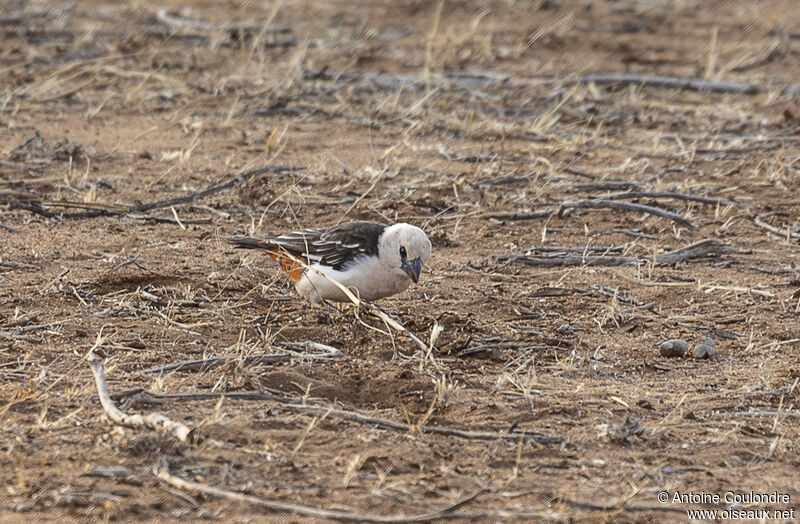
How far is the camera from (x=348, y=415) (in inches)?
150

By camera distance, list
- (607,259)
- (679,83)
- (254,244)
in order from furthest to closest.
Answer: (679,83) → (607,259) → (254,244)

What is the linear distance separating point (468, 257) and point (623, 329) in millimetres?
1288

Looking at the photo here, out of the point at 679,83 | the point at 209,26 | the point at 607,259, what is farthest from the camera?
the point at 209,26

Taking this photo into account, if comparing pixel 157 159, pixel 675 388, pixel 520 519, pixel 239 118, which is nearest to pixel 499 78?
pixel 239 118

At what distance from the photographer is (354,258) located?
16.8ft

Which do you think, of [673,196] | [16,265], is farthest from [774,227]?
[16,265]

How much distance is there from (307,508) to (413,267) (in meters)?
1.93

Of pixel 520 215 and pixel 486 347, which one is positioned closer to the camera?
pixel 486 347

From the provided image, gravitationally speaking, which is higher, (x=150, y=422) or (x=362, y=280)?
(x=150, y=422)

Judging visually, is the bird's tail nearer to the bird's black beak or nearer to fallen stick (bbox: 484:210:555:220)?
the bird's black beak

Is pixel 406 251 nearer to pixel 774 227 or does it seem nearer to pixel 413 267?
pixel 413 267

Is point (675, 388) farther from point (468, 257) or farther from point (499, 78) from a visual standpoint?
point (499, 78)

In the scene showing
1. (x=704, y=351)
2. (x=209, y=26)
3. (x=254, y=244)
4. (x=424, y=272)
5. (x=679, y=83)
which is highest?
(x=254, y=244)

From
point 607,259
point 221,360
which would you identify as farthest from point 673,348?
point 221,360
